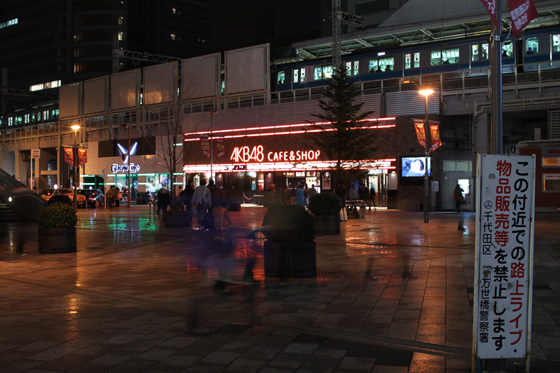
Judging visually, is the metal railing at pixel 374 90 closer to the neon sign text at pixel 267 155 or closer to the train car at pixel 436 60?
the train car at pixel 436 60

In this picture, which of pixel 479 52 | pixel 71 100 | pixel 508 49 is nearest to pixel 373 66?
pixel 479 52

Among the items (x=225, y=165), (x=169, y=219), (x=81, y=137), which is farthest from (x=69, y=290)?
(x=81, y=137)

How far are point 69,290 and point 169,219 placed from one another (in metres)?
13.3

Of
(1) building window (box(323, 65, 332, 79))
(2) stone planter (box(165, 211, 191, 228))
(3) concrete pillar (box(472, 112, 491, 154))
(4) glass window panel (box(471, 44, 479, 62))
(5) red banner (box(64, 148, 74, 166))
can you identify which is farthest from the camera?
(1) building window (box(323, 65, 332, 79))

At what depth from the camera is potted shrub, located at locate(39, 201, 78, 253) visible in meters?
14.8

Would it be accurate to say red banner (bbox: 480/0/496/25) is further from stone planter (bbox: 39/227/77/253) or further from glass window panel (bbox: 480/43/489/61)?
glass window panel (bbox: 480/43/489/61)

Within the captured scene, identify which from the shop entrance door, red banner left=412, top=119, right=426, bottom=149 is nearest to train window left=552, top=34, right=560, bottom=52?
red banner left=412, top=119, right=426, bottom=149

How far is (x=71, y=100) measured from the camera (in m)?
58.9

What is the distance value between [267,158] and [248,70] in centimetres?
719

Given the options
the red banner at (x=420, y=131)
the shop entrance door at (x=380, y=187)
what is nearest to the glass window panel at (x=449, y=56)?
the shop entrance door at (x=380, y=187)

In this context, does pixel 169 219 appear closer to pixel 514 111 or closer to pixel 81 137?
pixel 514 111

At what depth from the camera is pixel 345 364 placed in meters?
5.64

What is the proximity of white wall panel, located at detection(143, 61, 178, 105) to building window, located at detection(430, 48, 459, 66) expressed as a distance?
70.5 ft

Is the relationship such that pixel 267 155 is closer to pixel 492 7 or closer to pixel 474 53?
pixel 474 53
